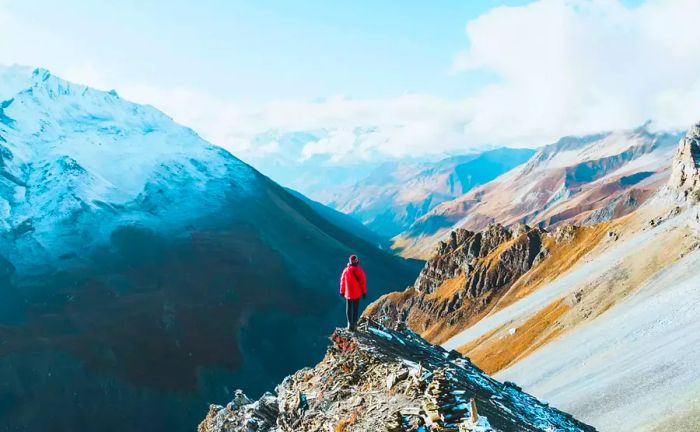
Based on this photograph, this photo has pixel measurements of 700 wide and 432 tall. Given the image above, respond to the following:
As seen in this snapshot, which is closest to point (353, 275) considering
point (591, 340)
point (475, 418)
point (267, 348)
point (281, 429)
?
point (281, 429)

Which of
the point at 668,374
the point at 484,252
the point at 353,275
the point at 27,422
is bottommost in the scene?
the point at 27,422

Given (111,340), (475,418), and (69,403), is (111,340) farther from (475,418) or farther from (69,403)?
(475,418)

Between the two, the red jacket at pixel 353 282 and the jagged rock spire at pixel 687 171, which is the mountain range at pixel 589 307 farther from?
the red jacket at pixel 353 282

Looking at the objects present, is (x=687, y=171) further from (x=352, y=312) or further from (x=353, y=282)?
(x=353, y=282)

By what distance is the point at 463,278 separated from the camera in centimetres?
17475

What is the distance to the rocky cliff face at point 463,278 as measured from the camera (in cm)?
16088

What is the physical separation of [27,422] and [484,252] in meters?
130

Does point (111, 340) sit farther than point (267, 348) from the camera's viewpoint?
No

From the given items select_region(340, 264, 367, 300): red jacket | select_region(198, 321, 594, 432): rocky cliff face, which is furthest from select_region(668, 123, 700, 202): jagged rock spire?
select_region(340, 264, 367, 300): red jacket

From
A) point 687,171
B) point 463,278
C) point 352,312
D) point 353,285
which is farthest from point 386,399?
point 463,278

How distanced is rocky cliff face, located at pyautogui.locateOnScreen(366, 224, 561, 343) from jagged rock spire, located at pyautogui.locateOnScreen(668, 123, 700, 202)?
40.5 meters

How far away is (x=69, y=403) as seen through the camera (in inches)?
5433

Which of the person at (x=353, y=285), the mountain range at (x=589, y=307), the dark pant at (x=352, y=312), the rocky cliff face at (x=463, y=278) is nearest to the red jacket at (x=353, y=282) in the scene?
the person at (x=353, y=285)

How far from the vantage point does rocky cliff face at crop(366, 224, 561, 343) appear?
528ft
